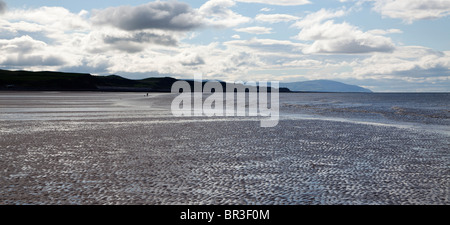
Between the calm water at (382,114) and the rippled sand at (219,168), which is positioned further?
the calm water at (382,114)

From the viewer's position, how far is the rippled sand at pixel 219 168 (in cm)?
1038

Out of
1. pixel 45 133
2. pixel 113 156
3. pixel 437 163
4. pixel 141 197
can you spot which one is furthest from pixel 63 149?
pixel 437 163

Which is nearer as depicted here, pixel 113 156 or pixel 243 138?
pixel 113 156

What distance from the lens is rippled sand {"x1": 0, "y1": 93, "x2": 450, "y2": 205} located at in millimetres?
10383

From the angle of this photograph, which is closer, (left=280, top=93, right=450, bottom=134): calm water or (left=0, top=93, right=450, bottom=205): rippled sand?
(left=0, top=93, right=450, bottom=205): rippled sand

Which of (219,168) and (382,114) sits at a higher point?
(219,168)

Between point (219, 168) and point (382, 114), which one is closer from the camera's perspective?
point (219, 168)

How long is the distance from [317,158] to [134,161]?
8.12 m

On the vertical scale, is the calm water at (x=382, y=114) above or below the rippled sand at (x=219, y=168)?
below

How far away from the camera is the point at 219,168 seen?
46.1 ft

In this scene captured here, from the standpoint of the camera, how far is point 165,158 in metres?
15.9

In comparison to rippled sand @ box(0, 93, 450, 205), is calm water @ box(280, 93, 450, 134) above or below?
below
